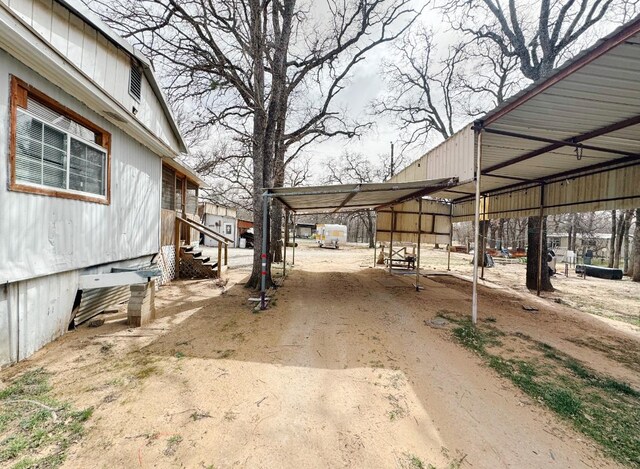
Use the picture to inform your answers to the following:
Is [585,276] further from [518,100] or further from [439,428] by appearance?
[439,428]

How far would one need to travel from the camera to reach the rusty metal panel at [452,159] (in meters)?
5.29

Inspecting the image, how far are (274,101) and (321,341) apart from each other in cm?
675

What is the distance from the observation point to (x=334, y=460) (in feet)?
6.67

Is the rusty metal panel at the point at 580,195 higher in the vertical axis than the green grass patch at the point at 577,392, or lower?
higher

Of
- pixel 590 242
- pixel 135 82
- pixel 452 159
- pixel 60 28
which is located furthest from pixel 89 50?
pixel 590 242

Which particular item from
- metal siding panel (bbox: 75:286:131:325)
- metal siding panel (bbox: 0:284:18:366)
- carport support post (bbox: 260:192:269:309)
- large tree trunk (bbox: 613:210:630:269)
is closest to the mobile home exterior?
metal siding panel (bbox: 0:284:18:366)

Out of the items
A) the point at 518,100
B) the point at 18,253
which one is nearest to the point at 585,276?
the point at 518,100

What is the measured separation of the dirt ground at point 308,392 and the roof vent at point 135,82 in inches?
195

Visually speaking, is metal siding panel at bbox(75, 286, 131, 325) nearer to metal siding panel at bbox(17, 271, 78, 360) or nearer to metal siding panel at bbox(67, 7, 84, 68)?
metal siding panel at bbox(17, 271, 78, 360)

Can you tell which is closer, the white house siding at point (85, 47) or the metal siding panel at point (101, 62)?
the white house siding at point (85, 47)

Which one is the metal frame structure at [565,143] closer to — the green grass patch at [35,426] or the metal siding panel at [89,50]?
the green grass patch at [35,426]

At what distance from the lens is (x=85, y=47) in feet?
15.6

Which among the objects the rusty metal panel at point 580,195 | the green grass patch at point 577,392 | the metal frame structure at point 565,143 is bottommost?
the green grass patch at point 577,392

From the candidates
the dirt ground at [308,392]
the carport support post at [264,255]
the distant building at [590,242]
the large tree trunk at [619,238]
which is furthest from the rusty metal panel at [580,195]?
the distant building at [590,242]
